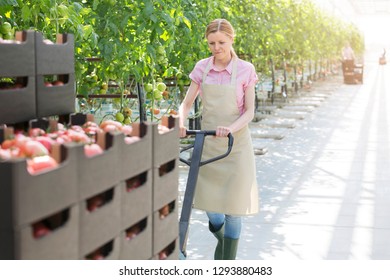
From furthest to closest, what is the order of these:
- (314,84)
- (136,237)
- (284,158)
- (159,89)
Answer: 1. (314,84)
2. (284,158)
3. (159,89)
4. (136,237)

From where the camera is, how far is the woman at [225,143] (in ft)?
13.5

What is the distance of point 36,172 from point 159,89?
5221 mm

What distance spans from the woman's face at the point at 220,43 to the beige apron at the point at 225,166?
0.11 meters

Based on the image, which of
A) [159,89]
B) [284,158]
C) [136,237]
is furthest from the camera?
[284,158]

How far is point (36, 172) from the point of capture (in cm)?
184

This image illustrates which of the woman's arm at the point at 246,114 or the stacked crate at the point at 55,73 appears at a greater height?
the stacked crate at the point at 55,73

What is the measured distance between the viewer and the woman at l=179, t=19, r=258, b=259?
4121 mm

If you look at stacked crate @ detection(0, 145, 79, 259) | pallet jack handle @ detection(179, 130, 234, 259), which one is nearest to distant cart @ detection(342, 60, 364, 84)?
pallet jack handle @ detection(179, 130, 234, 259)

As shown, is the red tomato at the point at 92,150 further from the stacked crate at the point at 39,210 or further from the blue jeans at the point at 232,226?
the blue jeans at the point at 232,226

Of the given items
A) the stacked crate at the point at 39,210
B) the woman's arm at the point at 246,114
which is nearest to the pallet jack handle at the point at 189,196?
the woman's arm at the point at 246,114

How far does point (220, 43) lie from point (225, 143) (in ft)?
1.59

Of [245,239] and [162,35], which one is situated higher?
[162,35]

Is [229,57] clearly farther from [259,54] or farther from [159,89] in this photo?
[259,54]

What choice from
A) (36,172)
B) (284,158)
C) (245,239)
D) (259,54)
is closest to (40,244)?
(36,172)
